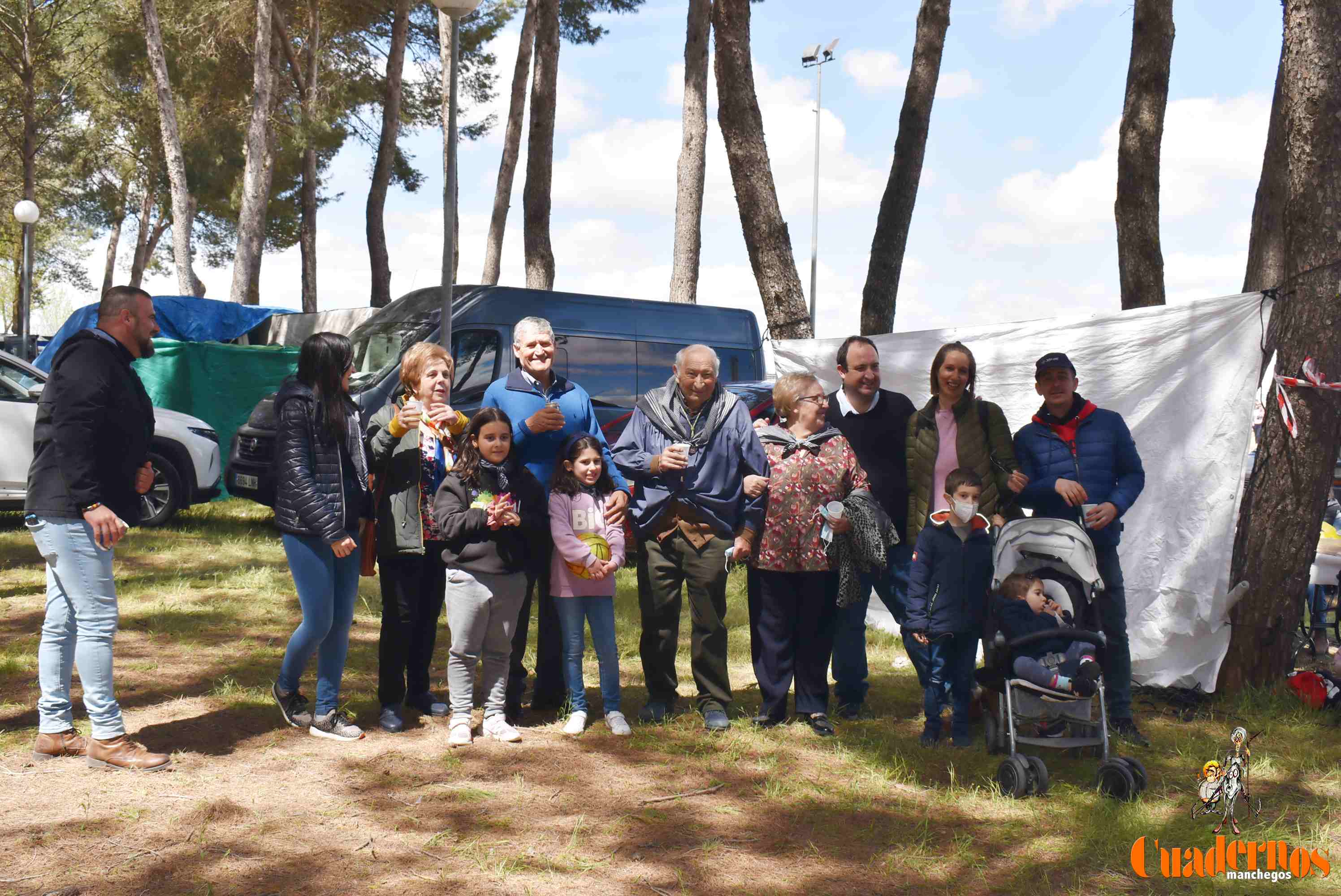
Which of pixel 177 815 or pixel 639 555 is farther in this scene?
pixel 639 555

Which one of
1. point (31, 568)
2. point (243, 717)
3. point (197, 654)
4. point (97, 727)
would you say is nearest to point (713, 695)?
point (243, 717)

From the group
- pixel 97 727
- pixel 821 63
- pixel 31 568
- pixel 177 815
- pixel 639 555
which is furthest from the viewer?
pixel 821 63

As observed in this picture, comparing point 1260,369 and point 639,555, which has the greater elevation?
point 1260,369

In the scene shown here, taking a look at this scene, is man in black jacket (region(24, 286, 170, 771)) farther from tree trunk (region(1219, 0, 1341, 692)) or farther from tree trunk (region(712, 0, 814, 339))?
tree trunk (region(712, 0, 814, 339))

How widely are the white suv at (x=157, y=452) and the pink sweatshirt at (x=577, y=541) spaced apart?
21.3 ft

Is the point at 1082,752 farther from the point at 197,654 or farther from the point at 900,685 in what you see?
the point at 197,654

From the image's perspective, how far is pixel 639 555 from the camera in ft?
18.3

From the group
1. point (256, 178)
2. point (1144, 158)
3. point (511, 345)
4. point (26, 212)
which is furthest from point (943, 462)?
point (26, 212)

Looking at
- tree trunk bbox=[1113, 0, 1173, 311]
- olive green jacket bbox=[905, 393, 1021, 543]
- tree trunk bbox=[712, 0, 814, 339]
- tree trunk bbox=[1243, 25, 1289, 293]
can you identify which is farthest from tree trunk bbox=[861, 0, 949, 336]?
olive green jacket bbox=[905, 393, 1021, 543]

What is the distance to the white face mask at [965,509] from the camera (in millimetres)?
5195

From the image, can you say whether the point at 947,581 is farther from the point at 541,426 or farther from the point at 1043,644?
the point at 541,426

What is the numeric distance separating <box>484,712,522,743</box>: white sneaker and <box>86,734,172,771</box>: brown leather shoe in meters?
1.33

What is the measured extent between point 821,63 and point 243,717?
886 inches

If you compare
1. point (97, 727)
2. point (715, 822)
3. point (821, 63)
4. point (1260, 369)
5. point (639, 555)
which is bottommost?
point (715, 822)
